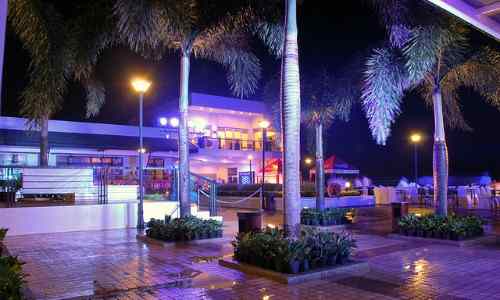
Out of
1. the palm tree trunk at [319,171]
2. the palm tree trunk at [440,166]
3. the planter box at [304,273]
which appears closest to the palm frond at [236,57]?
the palm tree trunk at [319,171]

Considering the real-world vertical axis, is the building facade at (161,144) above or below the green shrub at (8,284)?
above

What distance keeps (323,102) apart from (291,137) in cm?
720

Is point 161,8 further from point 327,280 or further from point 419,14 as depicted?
point 327,280

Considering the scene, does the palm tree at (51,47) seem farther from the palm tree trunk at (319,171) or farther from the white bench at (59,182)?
the palm tree trunk at (319,171)

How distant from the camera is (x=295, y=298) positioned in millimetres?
6543

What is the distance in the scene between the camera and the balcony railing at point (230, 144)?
37.6 meters

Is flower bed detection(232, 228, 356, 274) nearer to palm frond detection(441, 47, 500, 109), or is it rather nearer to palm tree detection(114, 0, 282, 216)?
palm tree detection(114, 0, 282, 216)

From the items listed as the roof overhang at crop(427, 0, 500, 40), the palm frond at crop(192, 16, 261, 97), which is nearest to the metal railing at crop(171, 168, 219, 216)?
the palm frond at crop(192, 16, 261, 97)

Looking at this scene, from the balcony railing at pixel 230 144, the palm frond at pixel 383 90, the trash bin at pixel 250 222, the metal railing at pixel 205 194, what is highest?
the balcony railing at pixel 230 144

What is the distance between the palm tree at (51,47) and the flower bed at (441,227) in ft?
33.2

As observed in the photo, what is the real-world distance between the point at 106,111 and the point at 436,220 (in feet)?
113

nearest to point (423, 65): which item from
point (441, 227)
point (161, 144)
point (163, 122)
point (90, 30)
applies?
point (441, 227)

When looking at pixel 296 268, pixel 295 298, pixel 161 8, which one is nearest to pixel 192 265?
pixel 296 268

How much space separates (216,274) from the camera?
27.1ft
